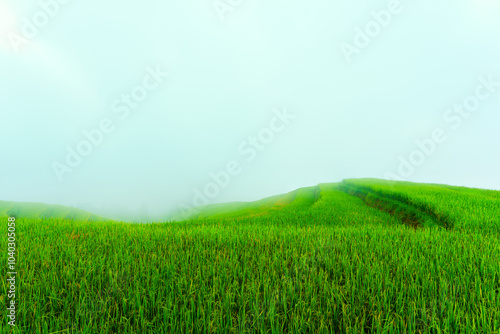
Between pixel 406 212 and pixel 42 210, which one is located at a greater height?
pixel 42 210

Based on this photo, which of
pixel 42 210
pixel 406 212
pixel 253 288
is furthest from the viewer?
pixel 42 210

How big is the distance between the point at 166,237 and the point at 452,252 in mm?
5265

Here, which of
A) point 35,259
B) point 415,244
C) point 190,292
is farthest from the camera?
point 415,244

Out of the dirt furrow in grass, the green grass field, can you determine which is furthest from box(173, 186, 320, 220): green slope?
the green grass field

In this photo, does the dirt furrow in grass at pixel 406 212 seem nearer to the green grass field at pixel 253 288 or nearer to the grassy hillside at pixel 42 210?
the green grass field at pixel 253 288

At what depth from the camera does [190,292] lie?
240 centimetres

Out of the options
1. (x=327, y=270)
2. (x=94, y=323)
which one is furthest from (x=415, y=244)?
(x=94, y=323)

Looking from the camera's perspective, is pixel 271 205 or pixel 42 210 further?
pixel 42 210

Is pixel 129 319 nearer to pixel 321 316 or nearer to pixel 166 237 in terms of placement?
pixel 321 316

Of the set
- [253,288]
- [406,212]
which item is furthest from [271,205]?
[253,288]
